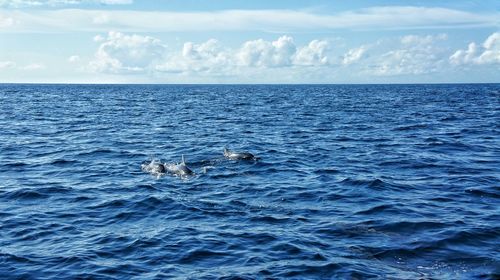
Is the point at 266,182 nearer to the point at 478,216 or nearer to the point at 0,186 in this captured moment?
the point at 478,216

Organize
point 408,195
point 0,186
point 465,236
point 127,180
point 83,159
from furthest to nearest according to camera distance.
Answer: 1. point 83,159
2. point 127,180
3. point 0,186
4. point 408,195
5. point 465,236

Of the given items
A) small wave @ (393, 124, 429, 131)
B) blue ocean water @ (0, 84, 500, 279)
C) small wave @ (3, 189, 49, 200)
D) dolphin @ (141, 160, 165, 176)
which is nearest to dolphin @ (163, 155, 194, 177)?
dolphin @ (141, 160, 165, 176)

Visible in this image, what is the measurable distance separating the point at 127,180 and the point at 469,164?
19375mm

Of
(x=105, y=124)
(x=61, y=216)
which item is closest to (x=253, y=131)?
(x=105, y=124)

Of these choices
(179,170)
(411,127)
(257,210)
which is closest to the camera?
(257,210)

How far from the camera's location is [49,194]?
2208cm

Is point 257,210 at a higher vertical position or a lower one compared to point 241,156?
lower

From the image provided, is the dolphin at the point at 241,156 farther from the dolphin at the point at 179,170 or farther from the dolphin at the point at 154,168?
the dolphin at the point at 154,168

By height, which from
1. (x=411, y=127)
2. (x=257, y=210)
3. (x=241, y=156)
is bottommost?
(x=257, y=210)

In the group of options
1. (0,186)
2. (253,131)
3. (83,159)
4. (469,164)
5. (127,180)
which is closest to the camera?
(0,186)

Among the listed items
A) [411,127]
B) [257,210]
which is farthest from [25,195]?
[411,127]

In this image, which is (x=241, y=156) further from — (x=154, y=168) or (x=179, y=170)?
(x=154, y=168)

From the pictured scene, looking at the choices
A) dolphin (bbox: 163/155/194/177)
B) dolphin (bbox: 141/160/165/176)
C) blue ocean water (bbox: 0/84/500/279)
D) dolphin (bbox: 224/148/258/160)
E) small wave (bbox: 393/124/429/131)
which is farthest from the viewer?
small wave (bbox: 393/124/429/131)

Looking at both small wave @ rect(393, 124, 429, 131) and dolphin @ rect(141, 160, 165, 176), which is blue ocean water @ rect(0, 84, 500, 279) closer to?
dolphin @ rect(141, 160, 165, 176)
